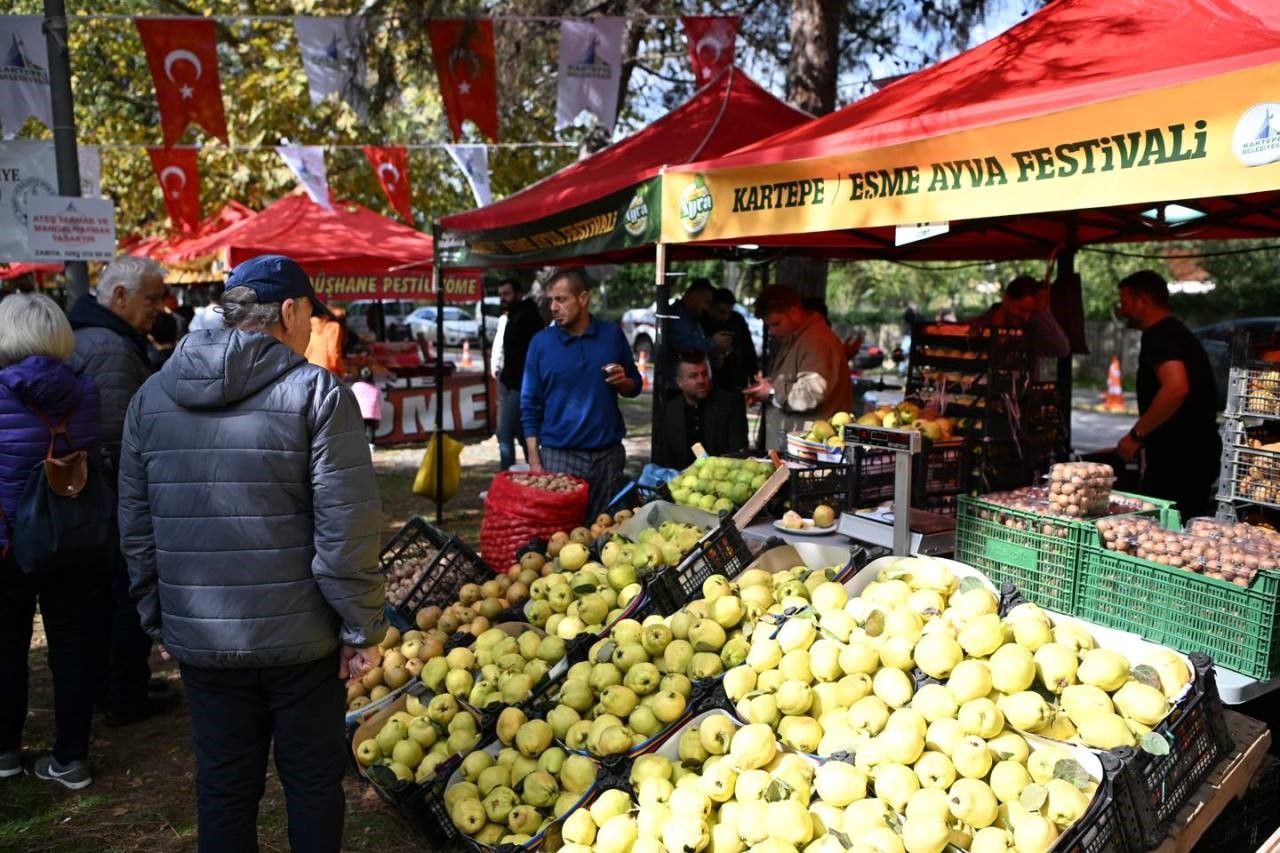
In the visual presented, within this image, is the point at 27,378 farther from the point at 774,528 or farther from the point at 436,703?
the point at 774,528

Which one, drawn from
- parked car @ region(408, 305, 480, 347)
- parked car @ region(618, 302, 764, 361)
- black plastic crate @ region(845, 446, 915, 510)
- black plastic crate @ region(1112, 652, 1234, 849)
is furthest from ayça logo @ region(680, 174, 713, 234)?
parked car @ region(408, 305, 480, 347)

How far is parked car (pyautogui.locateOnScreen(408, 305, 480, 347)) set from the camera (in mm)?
33531

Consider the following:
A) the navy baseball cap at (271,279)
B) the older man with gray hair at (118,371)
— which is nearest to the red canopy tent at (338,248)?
the older man with gray hair at (118,371)

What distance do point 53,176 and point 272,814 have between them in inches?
205

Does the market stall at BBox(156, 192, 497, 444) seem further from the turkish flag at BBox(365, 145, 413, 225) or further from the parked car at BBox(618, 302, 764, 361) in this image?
the parked car at BBox(618, 302, 764, 361)

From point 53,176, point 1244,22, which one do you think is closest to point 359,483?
point 1244,22

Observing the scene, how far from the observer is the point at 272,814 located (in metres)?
3.90

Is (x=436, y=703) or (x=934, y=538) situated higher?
(x=934, y=538)

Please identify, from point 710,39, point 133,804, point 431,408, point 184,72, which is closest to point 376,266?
point 431,408

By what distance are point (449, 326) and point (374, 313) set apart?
13503 mm

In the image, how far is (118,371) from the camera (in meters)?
4.29

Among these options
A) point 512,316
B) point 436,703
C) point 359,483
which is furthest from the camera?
point 512,316

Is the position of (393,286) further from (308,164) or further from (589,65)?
(589,65)

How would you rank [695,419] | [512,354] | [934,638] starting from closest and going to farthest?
[934,638] → [695,419] → [512,354]
